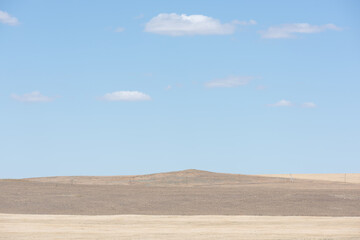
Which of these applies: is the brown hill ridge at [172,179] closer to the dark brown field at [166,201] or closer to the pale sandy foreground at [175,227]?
the dark brown field at [166,201]

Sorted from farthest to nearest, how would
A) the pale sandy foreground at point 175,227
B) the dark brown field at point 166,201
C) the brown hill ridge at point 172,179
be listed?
the brown hill ridge at point 172,179
the dark brown field at point 166,201
the pale sandy foreground at point 175,227

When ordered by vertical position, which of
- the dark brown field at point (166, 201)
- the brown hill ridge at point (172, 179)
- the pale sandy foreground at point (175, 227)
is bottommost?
the pale sandy foreground at point (175, 227)

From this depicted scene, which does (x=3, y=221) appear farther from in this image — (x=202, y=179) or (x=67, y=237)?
(x=202, y=179)

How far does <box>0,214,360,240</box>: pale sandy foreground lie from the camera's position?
22.8 meters

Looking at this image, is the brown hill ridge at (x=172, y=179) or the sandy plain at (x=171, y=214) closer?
the sandy plain at (x=171, y=214)

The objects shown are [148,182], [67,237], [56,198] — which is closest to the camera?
[67,237]

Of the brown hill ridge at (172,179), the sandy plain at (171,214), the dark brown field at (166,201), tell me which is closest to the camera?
the sandy plain at (171,214)

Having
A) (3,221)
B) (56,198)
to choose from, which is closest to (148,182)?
(56,198)

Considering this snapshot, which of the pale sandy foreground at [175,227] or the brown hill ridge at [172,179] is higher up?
the brown hill ridge at [172,179]

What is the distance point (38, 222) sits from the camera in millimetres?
25828

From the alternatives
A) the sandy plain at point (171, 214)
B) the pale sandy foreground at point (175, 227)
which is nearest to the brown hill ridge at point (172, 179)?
the sandy plain at point (171, 214)

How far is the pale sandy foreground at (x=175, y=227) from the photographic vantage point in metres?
22.8

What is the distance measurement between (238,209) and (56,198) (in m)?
10.6

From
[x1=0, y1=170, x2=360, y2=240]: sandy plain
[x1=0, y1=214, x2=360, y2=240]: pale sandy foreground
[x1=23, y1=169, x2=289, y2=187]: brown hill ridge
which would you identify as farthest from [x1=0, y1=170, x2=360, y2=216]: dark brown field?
[x1=23, y1=169, x2=289, y2=187]: brown hill ridge
